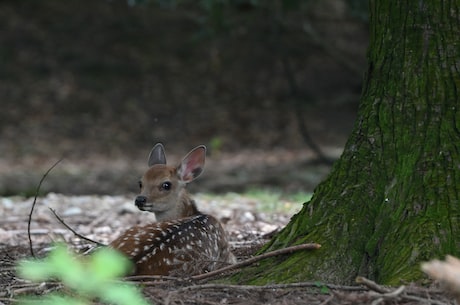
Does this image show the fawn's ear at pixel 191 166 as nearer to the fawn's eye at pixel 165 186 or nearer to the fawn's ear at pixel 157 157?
the fawn's eye at pixel 165 186

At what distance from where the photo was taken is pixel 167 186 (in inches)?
262

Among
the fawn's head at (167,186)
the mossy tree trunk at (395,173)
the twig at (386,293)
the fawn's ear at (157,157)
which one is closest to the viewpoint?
the twig at (386,293)

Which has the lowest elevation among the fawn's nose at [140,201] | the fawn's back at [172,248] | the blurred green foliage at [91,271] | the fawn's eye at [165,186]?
the blurred green foliage at [91,271]

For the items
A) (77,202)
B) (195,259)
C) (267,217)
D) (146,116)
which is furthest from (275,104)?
(195,259)

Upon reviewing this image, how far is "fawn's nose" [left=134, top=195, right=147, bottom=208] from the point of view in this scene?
6484mm

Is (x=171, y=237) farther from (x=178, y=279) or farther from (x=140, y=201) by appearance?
(x=140, y=201)

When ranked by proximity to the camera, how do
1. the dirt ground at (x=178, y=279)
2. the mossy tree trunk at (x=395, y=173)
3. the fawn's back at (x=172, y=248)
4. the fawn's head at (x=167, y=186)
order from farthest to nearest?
the fawn's head at (x=167, y=186) < the fawn's back at (x=172, y=248) < the mossy tree trunk at (x=395, y=173) < the dirt ground at (x=178, y=279)

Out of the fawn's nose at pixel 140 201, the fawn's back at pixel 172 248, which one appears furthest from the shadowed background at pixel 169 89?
the fawn's back at pixel 172 248

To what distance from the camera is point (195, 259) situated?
503cm

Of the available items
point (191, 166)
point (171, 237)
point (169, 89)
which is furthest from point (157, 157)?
point (169, 89)

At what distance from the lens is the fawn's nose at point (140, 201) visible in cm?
648

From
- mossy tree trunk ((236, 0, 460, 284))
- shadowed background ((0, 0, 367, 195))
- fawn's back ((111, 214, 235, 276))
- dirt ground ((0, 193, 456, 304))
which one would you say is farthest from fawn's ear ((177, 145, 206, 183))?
shadowed background ((0, 0, 367, 195))

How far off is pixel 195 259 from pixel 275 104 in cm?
1311

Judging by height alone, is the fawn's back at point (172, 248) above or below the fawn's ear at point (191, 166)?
below
